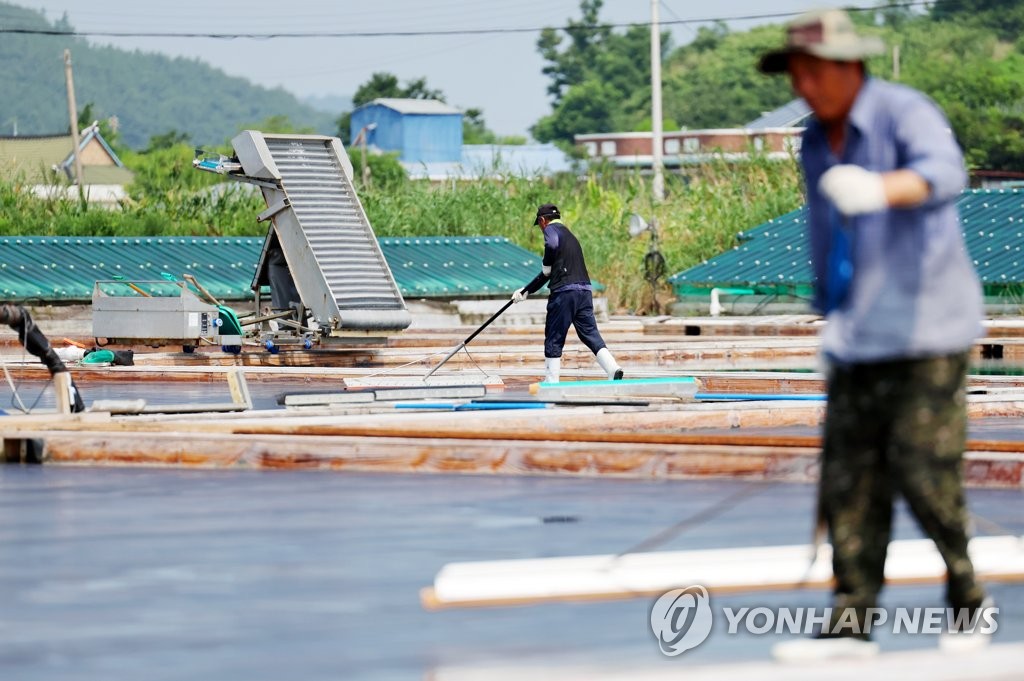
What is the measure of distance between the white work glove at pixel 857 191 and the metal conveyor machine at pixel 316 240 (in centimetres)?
1693

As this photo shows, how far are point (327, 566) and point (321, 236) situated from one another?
15167 mm

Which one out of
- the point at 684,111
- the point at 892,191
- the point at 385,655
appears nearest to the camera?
the point at 892,191

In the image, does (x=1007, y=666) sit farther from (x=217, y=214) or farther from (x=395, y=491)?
(x=217, y=214)

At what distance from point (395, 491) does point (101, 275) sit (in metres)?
18.2

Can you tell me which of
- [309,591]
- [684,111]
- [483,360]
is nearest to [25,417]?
[309,591]

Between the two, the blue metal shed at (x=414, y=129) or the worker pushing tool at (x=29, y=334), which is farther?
the blue metal shed at (x=414, y=129)

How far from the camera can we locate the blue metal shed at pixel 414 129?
126 meters

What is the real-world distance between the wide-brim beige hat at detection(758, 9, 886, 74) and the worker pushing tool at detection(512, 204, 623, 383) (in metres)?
11.0

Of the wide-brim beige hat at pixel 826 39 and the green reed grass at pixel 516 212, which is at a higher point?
the wide-brim beige hat at pixel 826 39

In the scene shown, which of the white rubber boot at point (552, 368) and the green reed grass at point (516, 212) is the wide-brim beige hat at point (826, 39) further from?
the green reed grass at point (516, 212)

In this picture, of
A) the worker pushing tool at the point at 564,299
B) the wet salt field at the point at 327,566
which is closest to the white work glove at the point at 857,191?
the wet salt field at the point at 327,566

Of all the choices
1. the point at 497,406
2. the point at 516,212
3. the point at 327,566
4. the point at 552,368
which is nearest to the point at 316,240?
the point at 552,368

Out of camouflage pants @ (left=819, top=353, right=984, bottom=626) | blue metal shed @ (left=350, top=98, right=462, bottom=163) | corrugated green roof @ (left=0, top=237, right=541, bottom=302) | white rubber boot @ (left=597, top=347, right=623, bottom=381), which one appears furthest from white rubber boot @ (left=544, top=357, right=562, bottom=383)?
blue metal shed @ (left=350, top=98, right=462, bottom=163)

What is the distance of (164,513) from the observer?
28.9 feet
